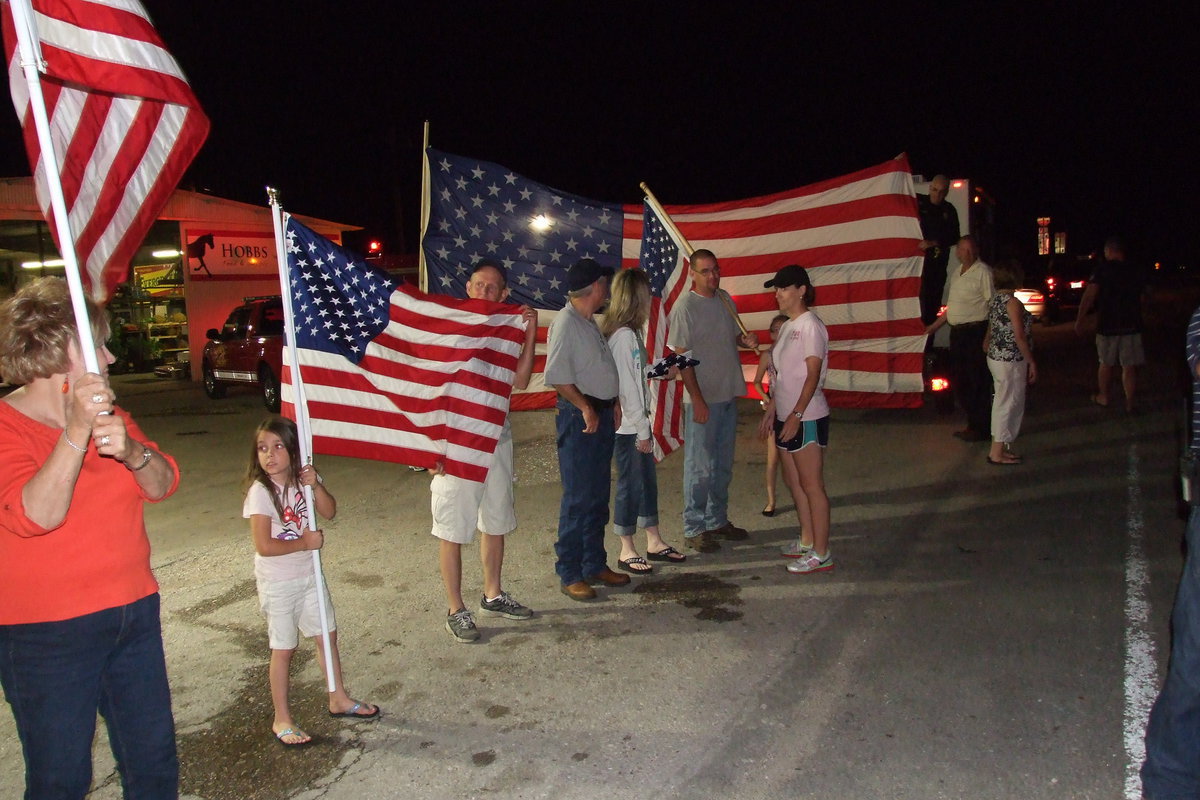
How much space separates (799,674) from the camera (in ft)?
14.2

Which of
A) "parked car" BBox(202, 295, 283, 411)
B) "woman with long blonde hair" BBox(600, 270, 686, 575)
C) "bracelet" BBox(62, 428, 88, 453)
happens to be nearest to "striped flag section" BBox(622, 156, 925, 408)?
"woman with long blonde hair" BBox(600, 270, 686, 575)

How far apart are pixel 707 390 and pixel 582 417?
4.19 ft

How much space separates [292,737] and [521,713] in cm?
99

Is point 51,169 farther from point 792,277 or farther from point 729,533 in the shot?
point 729,533

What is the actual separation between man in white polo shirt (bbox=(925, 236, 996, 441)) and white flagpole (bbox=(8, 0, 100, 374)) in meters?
8.26

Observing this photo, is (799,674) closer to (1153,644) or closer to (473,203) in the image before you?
(1153,644)

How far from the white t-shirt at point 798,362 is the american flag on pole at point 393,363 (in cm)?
179

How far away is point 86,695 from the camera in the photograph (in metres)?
2.54

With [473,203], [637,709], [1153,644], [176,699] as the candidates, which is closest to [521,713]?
[637,709]

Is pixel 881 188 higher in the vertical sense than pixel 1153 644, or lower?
higher

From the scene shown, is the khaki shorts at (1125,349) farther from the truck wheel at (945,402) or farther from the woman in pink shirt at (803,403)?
the woman in pink shirt at (803,403)

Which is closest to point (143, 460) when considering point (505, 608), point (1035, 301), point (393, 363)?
point (393, 363)

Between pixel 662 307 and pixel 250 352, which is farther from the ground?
pixel 662 307

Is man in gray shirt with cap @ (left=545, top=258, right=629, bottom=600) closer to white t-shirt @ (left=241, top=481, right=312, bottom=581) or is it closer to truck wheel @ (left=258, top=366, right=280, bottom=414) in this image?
white t-shirt @ (left=241, top=481, right=312, bottom=581)
